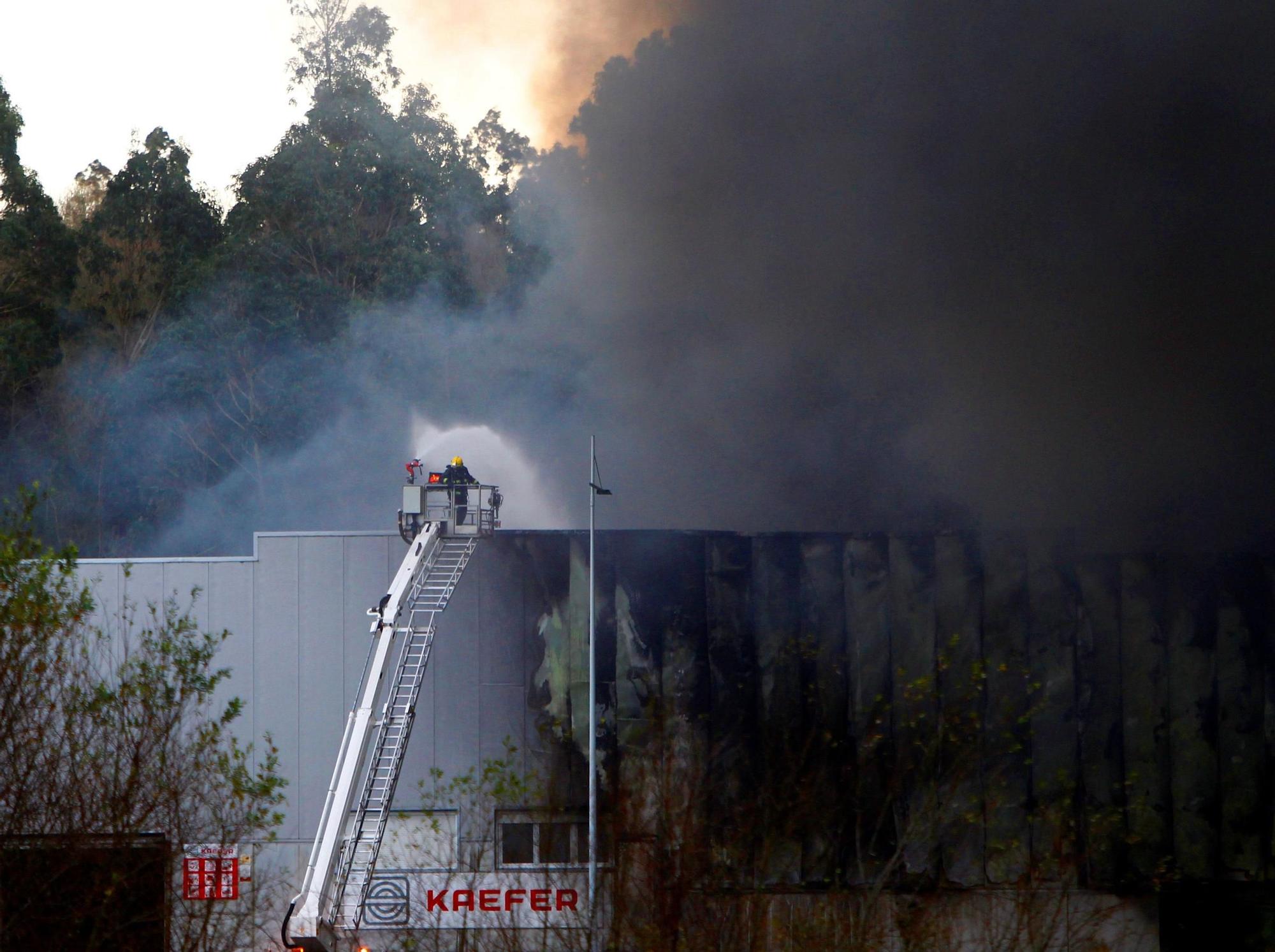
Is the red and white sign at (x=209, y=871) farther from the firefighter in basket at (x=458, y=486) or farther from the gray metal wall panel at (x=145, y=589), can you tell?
the firefighter in basket at (x=458, y=486)

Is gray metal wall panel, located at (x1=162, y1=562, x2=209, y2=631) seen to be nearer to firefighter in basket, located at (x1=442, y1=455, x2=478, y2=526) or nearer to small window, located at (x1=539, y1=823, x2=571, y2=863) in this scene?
firefighter in basket, located at (x1=442, y1=455, x2=478, y2=526)

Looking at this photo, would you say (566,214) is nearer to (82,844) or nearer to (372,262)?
(372,262)

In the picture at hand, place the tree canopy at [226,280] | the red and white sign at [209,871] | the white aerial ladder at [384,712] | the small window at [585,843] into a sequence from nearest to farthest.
→ the red and white sign at [209,871] < the white aerial ladder at [384,712] < the small window at [585,843] < the tree canopy at [226,280]

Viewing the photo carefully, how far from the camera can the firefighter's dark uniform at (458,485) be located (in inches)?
368

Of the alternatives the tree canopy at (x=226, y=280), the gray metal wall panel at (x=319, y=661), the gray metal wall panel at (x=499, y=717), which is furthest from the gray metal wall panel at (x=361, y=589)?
the tree canopy at (x=226, y=280)

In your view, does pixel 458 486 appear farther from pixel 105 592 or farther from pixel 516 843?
pixel 105 592

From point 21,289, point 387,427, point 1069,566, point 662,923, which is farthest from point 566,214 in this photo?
point 21,289

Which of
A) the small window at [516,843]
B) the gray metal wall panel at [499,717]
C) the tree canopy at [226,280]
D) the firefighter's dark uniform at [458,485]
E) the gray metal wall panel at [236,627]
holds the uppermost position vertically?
the tree canopy at [226,280]

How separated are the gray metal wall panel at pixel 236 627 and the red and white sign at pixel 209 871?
0.95 meters

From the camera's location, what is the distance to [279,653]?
9914mm

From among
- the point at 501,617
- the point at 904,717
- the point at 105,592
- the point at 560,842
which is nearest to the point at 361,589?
the point at 501,617

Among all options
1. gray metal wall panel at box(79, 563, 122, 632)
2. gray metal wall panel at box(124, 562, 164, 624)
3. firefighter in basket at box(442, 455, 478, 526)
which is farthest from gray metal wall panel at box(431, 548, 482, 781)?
gray metal wall panel at box(79, 563, 122, 632)

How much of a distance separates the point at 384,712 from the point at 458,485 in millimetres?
1733

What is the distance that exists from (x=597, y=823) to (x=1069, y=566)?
399 centimetres
